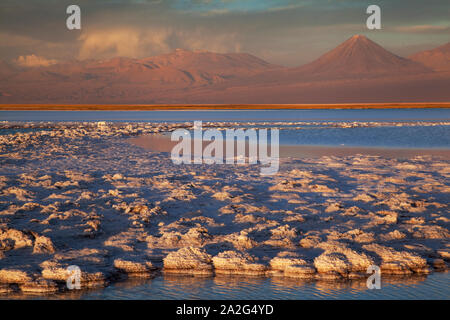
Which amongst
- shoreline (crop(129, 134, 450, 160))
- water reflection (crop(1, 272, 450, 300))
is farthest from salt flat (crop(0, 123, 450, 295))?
shoreline (crop(129, 134, 450, 160))

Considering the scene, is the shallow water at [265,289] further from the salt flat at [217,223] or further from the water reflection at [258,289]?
the salt flat at [217,223]

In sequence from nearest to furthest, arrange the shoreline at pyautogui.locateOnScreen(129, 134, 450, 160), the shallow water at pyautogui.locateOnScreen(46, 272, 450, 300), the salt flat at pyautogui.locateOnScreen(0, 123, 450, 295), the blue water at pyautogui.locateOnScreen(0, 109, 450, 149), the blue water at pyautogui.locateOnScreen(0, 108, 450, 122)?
the shallow water at pyautogui.locateOnScreen(46, 272, 450, 300) < the salt flat at pyautogui.locateOnScreen(0, 123, 450, 295) < the shoreline at pyautogui.locateOnScreen(129, 134, 450, 160) < the blue water at pyautogui.locateOnScreen(0, 109, 450, 149) < the blue water at pyautogui.locateOnScreen(0, 108, 450, 122)

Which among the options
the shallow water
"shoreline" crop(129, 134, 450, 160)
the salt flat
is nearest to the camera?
the shallow water

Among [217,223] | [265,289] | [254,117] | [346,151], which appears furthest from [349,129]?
[254,117]

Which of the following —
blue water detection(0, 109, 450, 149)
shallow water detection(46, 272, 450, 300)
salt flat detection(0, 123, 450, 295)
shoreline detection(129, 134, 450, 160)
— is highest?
blue water detection(0, 109, 450, 149)

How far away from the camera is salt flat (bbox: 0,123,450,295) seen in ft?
18.1

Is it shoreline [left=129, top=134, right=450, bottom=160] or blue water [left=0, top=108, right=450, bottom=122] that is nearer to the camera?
shoreline [left=129, top=134, right=450, bottom=160]

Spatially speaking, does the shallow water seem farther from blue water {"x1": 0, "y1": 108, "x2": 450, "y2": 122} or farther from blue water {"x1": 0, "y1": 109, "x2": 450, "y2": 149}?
blue water {"x1": 0, "y1": 108, "x2": 450, "y2": 122}

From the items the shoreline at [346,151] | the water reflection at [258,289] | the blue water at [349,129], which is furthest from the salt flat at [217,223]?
the blue water at [349,129]

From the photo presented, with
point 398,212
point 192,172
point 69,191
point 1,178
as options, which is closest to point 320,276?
point 398,212

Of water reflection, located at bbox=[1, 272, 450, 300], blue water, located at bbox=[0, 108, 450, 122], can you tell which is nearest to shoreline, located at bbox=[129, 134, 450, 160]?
water reflection, located at bbox=[1, 272, 450, 300]

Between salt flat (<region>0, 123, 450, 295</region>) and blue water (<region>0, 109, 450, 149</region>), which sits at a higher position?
blue water (<region>0, 109, 450, 149</region>)

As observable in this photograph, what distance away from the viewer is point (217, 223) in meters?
7.26
